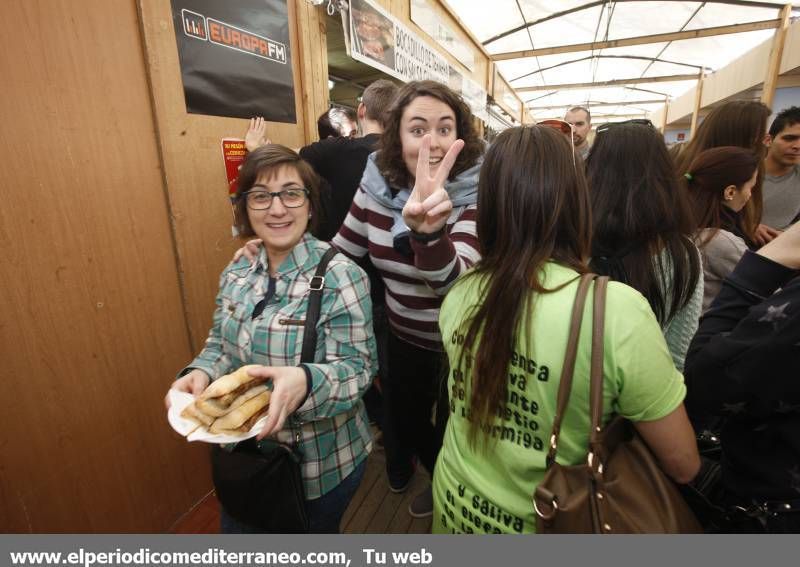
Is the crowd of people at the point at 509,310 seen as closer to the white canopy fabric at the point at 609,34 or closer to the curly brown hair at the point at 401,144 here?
the curly brown hair at the point at 401,144

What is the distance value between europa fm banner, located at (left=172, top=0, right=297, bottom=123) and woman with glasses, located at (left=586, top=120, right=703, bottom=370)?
1.70m

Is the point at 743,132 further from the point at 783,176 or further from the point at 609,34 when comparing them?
the point at 609,34

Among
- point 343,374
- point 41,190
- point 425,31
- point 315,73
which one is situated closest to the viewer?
point 343,374

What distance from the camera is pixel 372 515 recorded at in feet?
6.60

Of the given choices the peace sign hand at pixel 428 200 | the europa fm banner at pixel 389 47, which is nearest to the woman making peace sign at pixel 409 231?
the peace sign hand at pixel 428 200

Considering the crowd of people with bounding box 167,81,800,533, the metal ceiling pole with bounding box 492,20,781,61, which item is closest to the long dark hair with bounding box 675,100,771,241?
the crowd of people with bounding box 167,81,800,533

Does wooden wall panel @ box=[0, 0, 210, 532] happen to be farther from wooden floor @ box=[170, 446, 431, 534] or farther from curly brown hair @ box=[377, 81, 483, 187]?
curly brown hair @ box=[377, 81, 483, 187]

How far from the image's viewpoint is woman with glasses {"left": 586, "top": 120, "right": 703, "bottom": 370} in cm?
116

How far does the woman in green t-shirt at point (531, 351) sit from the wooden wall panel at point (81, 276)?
1463 millimetres

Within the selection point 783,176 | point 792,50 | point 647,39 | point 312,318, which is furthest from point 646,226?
point 647,39
